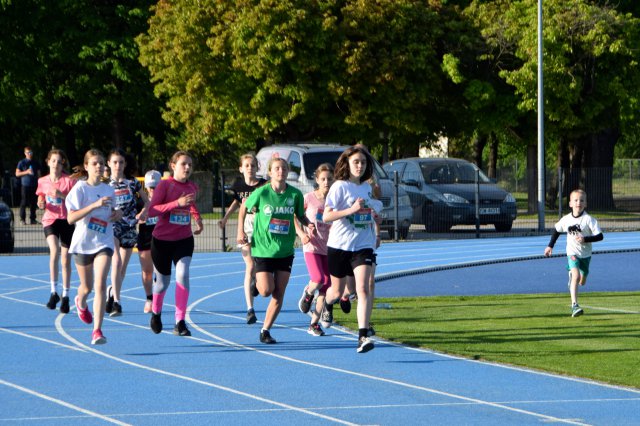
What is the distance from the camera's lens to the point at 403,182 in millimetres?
30438

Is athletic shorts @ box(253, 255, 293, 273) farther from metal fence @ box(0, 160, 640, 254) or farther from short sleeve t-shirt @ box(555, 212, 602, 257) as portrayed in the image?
metal fence @ box(0, 160, 640, 254)

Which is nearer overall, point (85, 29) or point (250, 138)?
point (250, 138)

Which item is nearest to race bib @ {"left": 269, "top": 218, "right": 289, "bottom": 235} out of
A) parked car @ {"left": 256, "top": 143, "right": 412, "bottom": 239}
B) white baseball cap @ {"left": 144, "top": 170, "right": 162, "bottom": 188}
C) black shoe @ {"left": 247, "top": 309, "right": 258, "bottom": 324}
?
black shoe @ {"left": 247, "top": 309, "right": 258, "bottom": 324}

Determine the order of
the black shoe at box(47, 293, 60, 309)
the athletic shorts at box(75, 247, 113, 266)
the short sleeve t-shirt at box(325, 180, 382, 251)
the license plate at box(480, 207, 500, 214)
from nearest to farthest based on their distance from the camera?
the short sleeve t-shirt at box(325, 180, 382, 251) < the athletic shorts at box(75, 247, 113, 266) < the black shoe at box(47, 293, 60, 309) < the license plate at box(480, 207, 500, 214)

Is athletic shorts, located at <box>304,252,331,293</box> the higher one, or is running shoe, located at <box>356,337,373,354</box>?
athletic shorts, located at <box>304,252,331,293</box>

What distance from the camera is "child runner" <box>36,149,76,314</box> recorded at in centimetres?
1445

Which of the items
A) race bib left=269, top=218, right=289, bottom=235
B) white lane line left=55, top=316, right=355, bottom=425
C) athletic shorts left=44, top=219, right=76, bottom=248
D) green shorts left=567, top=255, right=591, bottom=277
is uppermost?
race bib left=269, top=218, right=289, bottom=235

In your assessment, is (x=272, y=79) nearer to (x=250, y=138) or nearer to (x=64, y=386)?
(x=250, y=138)

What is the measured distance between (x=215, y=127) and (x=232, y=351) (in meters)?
29.9

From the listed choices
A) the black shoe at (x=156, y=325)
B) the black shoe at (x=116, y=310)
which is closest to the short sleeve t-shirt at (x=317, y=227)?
the black shoe at (x=156, y=325)

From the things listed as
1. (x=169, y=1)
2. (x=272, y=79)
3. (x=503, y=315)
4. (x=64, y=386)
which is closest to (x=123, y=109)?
(x=169, y=1)

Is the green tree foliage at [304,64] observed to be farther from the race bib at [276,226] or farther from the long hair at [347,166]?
the long hair at [347,166]

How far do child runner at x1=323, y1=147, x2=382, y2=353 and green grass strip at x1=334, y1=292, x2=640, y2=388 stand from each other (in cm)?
106

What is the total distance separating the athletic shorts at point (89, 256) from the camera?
38.4 ft
